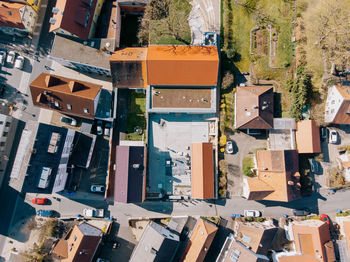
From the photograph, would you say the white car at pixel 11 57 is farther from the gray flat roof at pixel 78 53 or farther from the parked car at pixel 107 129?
the parked car at pixel 107 129

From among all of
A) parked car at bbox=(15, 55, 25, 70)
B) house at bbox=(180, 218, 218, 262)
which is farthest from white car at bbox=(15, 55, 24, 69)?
house at bbox=(180, 218, 218, 262)

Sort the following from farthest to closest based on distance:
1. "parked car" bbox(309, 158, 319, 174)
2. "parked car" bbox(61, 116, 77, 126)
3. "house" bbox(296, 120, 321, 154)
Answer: "parked car" bbox(61, 116, 77, 126), "parked car" bbox(309, 158, 319, 174), "house" bbox(296, 120, 321, 154)

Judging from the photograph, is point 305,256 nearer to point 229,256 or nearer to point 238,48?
point 229,256

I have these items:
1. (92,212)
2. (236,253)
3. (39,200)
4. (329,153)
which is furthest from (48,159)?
(329,153)

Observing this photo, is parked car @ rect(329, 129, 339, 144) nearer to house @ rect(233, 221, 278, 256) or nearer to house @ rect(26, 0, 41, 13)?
house @ rect(233, 221, 278, 256)

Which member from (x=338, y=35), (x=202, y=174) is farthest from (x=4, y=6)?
(x=338, y=35)

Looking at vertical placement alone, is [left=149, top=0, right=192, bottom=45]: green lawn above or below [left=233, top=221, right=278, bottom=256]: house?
above

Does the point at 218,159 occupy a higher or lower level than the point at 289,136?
lower
